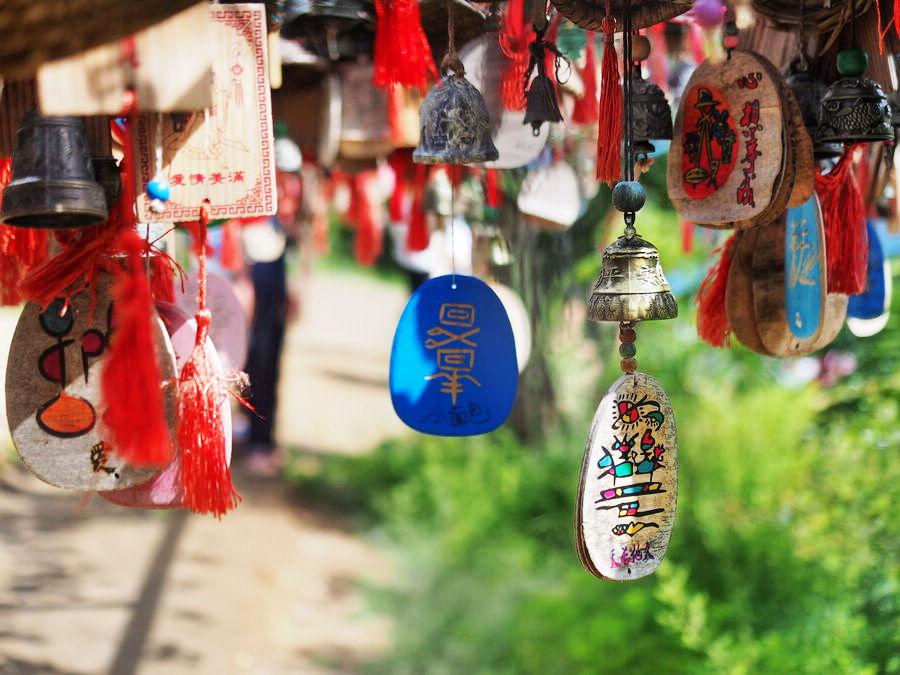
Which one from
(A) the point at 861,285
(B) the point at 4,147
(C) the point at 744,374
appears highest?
(B) the point at 4,147

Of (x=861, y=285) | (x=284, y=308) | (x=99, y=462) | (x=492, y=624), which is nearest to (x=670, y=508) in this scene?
(x=861, y=285)

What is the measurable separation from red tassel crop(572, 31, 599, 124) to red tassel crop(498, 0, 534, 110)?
42 cm

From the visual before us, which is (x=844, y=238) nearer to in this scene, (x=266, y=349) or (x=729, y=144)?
(x=729, y=144)

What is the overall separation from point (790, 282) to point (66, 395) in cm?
122

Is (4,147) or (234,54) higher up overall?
(234,54)

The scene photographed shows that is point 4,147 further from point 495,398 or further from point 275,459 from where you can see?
point 275,459

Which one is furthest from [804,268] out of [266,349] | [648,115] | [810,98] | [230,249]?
[266,349]

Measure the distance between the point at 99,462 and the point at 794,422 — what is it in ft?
8.89

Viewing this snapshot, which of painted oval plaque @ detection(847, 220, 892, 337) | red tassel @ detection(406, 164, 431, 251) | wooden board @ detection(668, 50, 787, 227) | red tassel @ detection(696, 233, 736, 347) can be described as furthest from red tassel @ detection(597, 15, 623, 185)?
red tassel @ detection(406, 164, 431, 251)

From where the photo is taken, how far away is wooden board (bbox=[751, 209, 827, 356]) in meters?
1.84

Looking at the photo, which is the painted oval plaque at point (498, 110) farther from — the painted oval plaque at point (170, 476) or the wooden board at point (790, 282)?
the painted oval plaque at point (170, 476)

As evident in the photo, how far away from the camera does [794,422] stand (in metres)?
3.56

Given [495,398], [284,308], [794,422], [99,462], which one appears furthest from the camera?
[284,308]

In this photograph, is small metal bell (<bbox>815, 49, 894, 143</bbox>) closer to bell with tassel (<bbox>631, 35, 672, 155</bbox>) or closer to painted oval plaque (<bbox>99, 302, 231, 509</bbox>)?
bell with tassel (<bbox>631, 35, 672, 155</bbox>)
